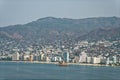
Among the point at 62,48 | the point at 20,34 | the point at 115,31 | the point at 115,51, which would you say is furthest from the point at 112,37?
the point at 20,34

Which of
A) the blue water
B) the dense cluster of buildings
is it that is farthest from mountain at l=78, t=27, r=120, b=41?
the blue water

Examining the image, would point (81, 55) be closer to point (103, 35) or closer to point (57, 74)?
point (57, 74)

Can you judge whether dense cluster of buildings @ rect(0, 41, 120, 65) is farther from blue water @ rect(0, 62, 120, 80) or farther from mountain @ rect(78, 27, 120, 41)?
blue water @ rect(0, 62, 120, 80)

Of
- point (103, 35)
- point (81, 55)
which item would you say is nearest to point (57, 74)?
point (81, 55)

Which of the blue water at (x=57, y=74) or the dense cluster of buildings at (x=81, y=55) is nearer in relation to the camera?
the blue water at (x=57, y=74)

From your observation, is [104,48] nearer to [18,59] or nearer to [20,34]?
[18,59]

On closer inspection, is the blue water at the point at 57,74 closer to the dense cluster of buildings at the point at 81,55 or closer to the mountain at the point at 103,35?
the dense cluster of buildings at the point at 81,55

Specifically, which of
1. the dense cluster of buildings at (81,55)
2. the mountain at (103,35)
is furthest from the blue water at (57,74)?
the mountain at (103,35)

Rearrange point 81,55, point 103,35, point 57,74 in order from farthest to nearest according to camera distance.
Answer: point 103,35
point 81,55
point 57,74
